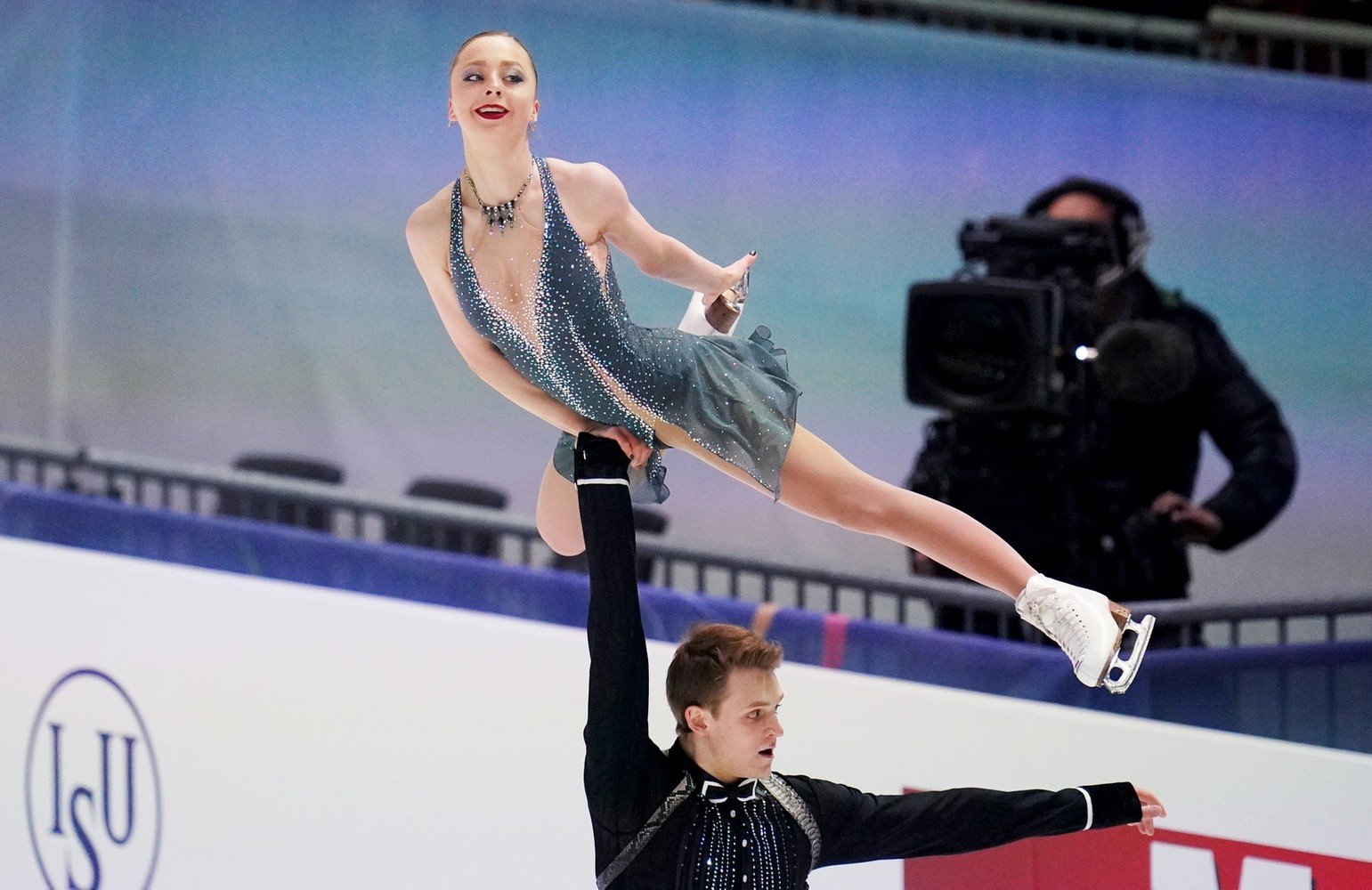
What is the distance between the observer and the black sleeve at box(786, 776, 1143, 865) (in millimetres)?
2488

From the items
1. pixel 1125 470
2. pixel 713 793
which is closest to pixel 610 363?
pixel 713 793

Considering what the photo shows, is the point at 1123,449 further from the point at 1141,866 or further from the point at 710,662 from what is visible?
the point at 710,662

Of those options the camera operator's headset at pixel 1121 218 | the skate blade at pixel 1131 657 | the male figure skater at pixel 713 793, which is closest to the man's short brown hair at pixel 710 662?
the male figure skater at pixel 713 793

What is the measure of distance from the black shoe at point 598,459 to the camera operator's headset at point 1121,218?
2.27 metres

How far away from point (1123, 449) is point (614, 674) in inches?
99.0

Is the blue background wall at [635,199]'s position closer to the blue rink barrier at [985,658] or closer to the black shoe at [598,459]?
the blue rink barrier at [985,658]

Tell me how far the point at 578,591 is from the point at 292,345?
2.40 metres

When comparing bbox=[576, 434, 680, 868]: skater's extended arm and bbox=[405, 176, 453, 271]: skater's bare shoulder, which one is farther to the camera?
bbox=[405, 176, 453, 271]: skater's bare shoulder

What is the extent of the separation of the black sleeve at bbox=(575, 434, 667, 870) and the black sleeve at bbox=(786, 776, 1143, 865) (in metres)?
0.25

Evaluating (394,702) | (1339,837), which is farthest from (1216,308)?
(394,702)

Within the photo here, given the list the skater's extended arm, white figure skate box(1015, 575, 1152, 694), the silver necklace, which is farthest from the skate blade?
the silver necklace

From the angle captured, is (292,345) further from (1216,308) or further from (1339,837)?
(1339,837)

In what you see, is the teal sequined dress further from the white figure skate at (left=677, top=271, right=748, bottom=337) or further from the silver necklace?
the white figure skate at (left=677, top=271, right=748, bottom=337)

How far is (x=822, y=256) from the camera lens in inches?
216
